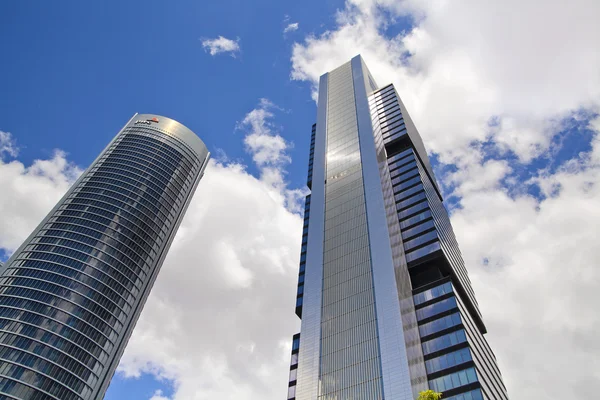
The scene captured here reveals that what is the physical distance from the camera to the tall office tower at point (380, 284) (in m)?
72.2

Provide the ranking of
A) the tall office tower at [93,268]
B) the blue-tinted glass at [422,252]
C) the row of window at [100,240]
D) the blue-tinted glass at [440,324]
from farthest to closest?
the row of window at [100,240]
the tall office tower at [93,268]
the blue-tinted glass at [422,252]
the blue-tinted glass at [440,324]

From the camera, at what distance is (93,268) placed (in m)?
140

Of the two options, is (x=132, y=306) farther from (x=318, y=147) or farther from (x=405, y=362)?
(x=405, y=362)

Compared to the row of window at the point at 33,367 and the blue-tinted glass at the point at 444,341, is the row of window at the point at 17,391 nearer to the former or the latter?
the row of window at the point at 33,367

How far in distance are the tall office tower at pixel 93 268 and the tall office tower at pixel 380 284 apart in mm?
66376

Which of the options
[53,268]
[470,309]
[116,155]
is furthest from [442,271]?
[116,155]

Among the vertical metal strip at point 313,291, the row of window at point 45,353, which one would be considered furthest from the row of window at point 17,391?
the vertical metal strip at point 313,291

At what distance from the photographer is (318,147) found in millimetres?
138500

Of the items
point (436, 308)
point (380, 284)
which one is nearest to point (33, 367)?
point (380, 284)

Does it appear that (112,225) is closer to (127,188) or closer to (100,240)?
(100,240)

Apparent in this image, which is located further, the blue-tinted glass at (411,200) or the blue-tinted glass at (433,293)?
the blue-tinted glass at (411,200)

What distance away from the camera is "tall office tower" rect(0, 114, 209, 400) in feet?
384

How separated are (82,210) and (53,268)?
24970 mm

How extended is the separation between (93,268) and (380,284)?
95663 mm
